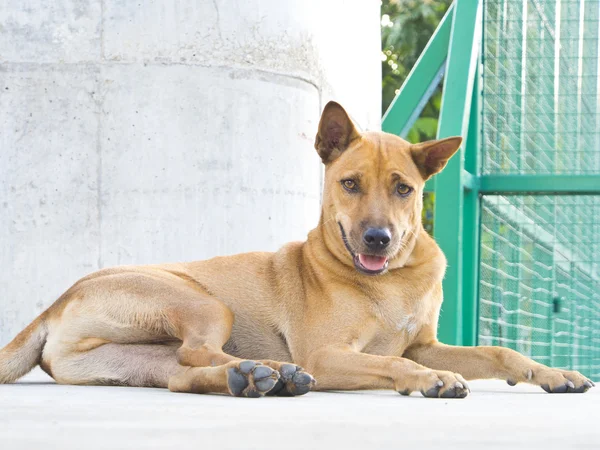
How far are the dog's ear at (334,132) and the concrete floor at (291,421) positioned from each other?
117 cm

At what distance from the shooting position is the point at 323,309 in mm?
4027

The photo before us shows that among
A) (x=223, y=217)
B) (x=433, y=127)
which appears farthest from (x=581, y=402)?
(x=433, y=127)

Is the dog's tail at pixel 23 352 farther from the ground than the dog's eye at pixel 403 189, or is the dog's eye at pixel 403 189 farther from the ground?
the dog's eye at pixel 403 189

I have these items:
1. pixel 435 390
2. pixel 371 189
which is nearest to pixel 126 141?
pixel 371 189

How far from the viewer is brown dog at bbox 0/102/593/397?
380 centimetres

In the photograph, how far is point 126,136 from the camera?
17.7 ft

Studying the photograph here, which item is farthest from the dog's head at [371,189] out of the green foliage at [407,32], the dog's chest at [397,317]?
the green foliage at [407,32]

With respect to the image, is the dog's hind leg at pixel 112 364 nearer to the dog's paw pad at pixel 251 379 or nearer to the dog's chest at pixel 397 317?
the dog's paw pad at pixel 251 379

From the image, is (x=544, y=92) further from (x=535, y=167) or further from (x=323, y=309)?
(x=323, y=309)

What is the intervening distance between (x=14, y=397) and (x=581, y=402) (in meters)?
1.77

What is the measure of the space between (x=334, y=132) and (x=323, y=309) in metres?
0.75

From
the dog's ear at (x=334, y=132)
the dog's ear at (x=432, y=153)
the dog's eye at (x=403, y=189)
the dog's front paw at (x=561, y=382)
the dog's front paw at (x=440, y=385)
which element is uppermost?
the dog's ear at (x=334, y=132)

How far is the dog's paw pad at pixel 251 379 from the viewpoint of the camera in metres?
3.22

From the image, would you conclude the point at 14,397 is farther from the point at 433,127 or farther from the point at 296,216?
the point at 433,127
